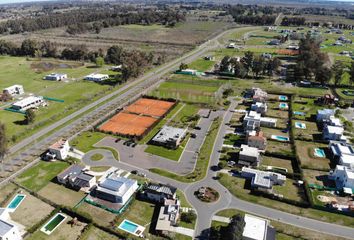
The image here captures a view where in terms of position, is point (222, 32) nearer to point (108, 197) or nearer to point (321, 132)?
point (321, 132)

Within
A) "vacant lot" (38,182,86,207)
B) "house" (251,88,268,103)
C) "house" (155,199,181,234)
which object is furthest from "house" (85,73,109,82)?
"house" (155,199,181,234)

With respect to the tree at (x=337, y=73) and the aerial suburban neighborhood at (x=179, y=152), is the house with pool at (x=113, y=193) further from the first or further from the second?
the tree at (x=337, y=73)

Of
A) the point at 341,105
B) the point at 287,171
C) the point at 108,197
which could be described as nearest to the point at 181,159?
the point at 108,197

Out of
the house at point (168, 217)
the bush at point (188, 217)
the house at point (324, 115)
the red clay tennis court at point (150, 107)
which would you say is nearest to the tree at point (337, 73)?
the house at point (324, 115)

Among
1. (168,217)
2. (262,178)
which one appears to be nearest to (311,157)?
(262,178)

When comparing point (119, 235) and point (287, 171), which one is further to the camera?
point (287, 171)
